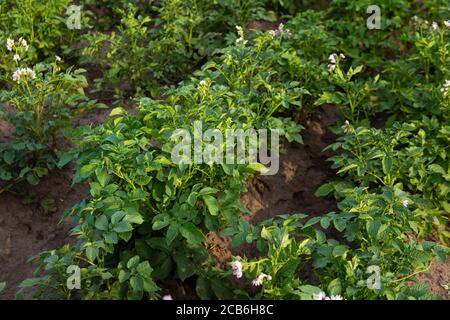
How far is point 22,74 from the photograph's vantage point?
12.1 ft

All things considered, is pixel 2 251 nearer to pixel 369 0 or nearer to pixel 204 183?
pixel 204 183

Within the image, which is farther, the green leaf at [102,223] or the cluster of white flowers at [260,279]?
the green leaf at [102,223]

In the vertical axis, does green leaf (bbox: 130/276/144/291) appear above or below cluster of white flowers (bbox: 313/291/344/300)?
above

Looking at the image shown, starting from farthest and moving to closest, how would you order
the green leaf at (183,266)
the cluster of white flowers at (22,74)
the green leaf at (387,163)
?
the cluster of white flowers at (22,74) < the green leaf at (387,163) < the green leaf at (183,266)

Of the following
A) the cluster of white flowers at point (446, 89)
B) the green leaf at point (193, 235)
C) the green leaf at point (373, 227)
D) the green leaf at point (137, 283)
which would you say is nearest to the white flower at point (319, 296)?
the green leaf at point (373, 227)

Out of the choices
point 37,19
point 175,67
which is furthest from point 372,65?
point 37,19

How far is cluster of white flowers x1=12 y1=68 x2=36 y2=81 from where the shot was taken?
3.68m

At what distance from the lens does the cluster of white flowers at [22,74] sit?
3676 mm

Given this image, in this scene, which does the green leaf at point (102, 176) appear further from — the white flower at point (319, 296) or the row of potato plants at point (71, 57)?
the white flower at point (319, 296)

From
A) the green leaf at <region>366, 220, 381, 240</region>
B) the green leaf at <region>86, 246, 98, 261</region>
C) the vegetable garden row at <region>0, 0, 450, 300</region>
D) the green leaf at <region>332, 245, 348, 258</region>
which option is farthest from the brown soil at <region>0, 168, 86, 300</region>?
the green leaf at <region>366, 220, 381, 240</region>

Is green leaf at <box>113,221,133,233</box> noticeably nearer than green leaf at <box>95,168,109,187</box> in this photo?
Yes

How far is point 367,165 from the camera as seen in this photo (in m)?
3.53

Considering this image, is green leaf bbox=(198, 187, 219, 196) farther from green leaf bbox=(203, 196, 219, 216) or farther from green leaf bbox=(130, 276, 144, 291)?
green leaf bbox=(130, 276, 144, 291)

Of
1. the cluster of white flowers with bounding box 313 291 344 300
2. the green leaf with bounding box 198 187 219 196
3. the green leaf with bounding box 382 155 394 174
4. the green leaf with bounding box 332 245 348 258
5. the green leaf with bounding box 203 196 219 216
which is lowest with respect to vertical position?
the cluster of white flowers with bounding box 313 291 344 300
